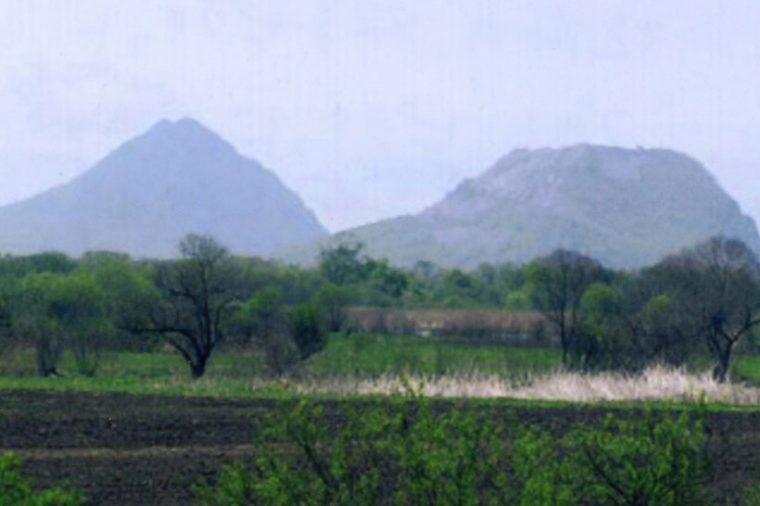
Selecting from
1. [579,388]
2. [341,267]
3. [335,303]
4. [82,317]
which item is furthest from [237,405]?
[341,267]

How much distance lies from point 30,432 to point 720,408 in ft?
54.4

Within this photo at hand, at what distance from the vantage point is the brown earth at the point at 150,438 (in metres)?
19.4

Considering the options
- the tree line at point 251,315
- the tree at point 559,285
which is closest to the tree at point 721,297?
the tree line at point 251,315

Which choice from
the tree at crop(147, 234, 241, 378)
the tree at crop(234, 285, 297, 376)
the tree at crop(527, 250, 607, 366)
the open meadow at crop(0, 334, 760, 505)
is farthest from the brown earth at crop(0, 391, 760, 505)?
the tree at crop(527, 250, 607, 366)

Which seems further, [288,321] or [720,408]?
[288,321]

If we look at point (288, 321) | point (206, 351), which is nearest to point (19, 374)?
point (206, 351)

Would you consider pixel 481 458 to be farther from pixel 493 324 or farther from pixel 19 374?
pixel 493 324

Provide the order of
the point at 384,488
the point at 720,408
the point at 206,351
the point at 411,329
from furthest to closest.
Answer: the point at 411,329
the point at 206,351
the point at 720,408
the point at 384,488

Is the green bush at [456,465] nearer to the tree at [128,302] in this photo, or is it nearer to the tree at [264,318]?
the tree at [264,318]

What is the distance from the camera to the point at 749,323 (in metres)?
46.3

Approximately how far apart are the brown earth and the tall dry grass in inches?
128

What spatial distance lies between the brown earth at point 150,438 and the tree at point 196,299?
411 inches

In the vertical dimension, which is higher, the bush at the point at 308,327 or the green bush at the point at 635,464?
the bush at the point at 308,327

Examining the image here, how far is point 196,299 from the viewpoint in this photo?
147ft
